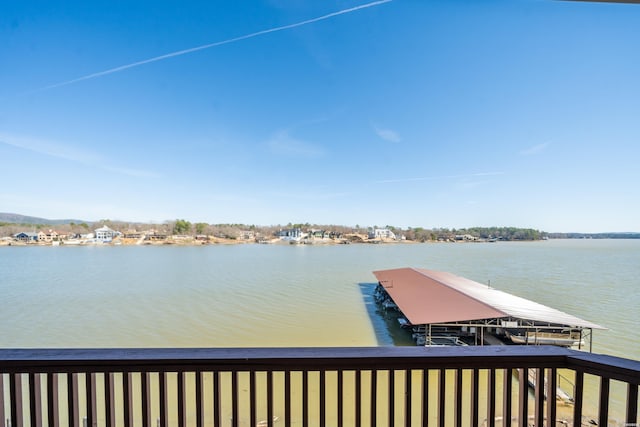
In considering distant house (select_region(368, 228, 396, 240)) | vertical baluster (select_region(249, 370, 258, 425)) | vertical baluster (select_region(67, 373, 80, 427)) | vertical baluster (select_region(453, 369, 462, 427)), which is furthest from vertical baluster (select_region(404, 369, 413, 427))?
distant house (select_region(368, 228, 396, 240))

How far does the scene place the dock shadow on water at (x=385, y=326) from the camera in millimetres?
8018

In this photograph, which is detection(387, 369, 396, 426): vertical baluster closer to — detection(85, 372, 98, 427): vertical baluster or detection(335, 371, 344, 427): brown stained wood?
detection(335, 371, 344, 427): brown stained wood

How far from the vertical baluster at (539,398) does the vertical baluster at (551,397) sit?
0.02 metres

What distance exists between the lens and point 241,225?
47688 millimetres

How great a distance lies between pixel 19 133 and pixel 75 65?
1.52 m

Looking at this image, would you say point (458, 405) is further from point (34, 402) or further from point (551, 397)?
point (34, 402)

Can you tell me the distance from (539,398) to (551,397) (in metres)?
0.03

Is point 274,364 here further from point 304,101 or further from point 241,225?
point 241,225

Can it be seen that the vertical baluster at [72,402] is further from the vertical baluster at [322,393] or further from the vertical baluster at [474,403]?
the vertical baluster at [474,403]

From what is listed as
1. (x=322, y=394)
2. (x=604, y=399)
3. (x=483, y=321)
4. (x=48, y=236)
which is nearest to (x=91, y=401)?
(x=322, y=394)

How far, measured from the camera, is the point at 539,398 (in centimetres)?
89

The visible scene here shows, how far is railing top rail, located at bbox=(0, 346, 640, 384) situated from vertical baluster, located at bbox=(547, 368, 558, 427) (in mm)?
55

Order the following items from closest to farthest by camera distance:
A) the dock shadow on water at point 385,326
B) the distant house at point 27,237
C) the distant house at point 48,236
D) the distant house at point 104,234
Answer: the dock shadow on water at point 385,326 < the distant house at point 27,237 < the distant house at point 48,236 < the distant house at point 104,234

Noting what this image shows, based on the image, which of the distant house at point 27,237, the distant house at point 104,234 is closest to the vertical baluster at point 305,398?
the distant house at point 27,237
